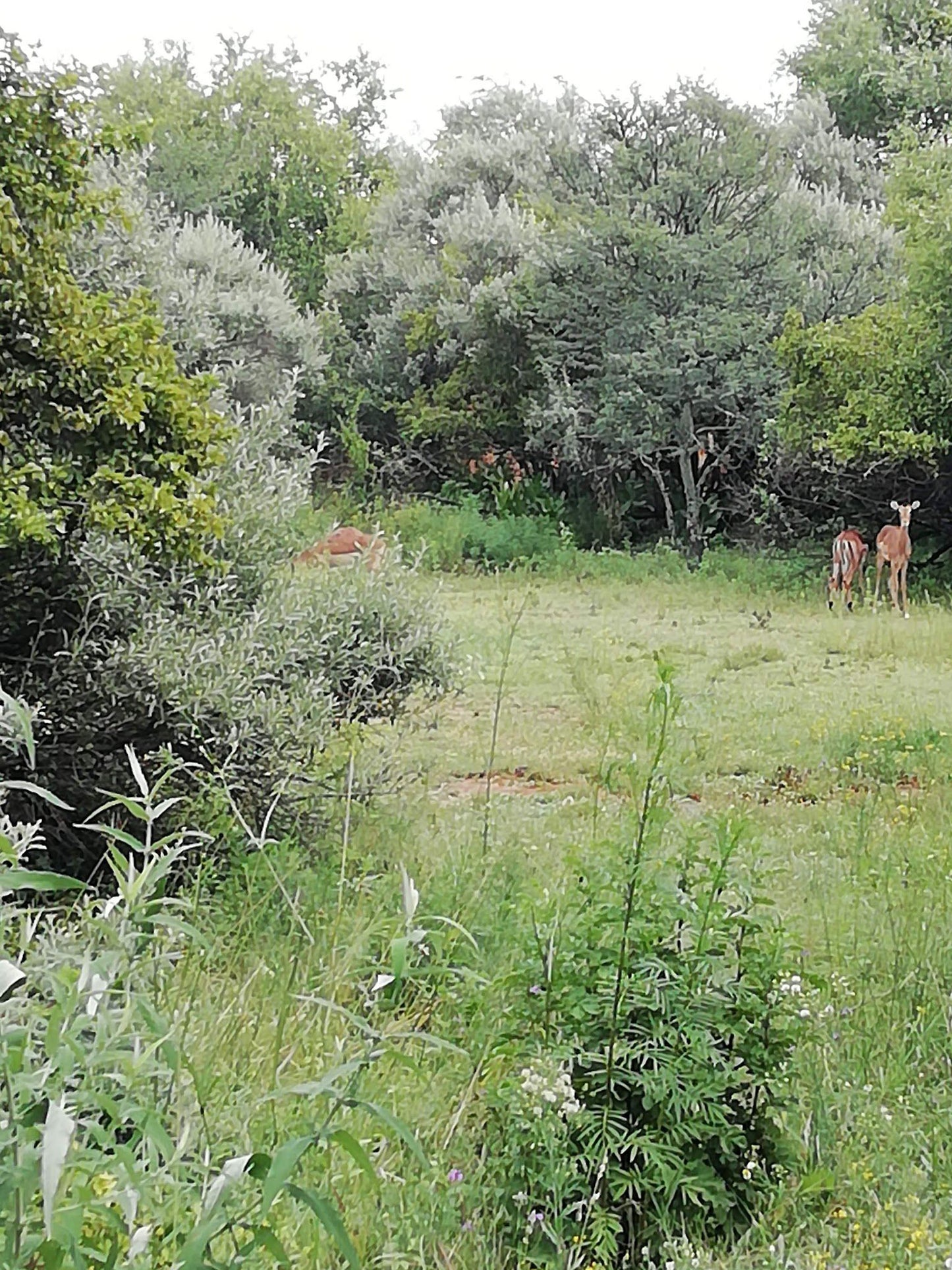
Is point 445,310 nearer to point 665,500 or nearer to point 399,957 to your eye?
point 665,500

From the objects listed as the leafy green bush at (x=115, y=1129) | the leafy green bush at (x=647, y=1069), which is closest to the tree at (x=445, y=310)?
the leafy green bush at (x=647, y=1069)

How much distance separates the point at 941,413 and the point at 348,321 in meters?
5.16

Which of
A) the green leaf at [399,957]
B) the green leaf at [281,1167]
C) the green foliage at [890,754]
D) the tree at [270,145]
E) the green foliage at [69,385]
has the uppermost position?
the tree at [270,145]

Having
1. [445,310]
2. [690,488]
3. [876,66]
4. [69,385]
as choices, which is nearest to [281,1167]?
[69,385]

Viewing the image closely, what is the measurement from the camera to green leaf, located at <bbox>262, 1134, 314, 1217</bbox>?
0.59 metres

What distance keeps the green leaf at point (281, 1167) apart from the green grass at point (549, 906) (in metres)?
0.08

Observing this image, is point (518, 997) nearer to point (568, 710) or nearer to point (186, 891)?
point (186, 891)

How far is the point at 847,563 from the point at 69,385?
4.88 meters

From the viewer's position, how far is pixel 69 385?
1941 mm

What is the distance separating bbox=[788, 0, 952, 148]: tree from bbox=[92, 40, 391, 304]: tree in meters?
5.07

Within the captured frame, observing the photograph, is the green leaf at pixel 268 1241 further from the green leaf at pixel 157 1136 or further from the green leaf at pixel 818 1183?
the green leaf at pixel 818 1183

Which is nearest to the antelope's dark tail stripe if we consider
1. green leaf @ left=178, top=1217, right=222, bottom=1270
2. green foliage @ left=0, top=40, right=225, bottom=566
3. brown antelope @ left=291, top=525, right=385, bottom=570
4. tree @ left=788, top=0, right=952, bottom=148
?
brown antelope @ left=291, top=525, right=385, bottom=570

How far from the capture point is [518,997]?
1.38 meters

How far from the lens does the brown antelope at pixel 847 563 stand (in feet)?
20.2
